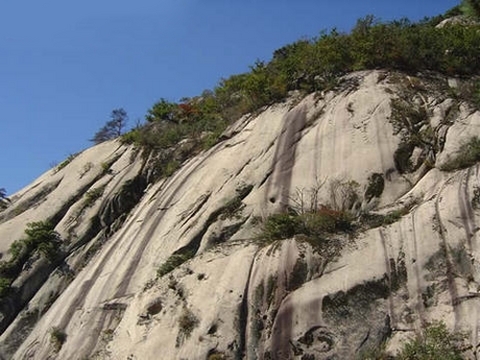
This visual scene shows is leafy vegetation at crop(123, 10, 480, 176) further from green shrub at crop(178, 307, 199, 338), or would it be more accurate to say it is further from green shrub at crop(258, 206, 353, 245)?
green shrub at crop(178, 307, 199, 338)

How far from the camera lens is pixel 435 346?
1595 centimetres

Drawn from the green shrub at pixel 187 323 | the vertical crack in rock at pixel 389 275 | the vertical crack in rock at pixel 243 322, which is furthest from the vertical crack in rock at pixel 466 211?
the green shrub at pixel 187 323

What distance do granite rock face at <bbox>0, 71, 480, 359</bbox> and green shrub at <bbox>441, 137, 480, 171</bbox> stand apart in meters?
0.14

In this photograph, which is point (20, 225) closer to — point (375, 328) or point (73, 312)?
point (73, 312)

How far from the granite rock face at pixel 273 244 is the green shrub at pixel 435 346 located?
12.2 inches

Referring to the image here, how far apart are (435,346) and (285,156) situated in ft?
33.5

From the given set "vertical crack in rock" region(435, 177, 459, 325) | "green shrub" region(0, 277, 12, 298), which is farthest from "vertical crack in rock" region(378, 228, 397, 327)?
"green shrub" region(0, 277, 12, 298)

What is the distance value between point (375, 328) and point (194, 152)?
14.6 metres

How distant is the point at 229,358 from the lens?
57.5 feet

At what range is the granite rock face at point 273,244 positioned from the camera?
57.5 feet

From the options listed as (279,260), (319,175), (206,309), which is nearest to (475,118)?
(319,175)

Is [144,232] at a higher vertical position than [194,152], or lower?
lower

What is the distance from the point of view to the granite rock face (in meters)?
17.5

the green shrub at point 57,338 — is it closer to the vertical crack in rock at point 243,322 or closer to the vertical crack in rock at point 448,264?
the vertical crack in rock at point 243,322
